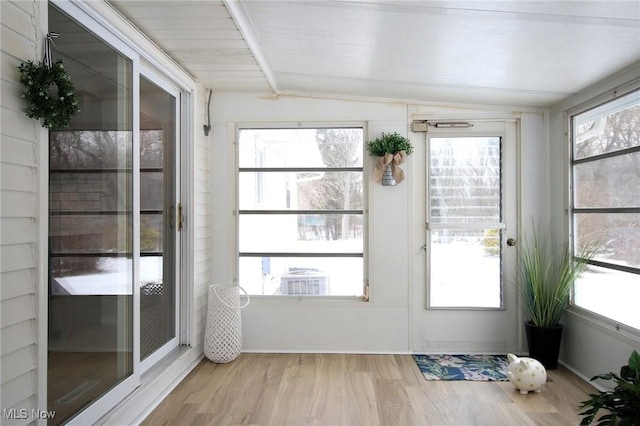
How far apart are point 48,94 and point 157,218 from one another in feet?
4.26

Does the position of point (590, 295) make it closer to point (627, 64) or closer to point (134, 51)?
point (627, 64)

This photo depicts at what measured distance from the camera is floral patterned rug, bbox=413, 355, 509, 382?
2855 mm

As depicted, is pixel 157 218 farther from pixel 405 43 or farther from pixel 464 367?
pixel 464 367

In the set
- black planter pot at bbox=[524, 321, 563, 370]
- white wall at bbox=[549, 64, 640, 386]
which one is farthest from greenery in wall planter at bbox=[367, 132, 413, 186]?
black planter pot at bbox=[524, 321, 563, 370]

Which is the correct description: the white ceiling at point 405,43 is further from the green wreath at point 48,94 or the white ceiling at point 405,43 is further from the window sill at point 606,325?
the window sill at point 606,325

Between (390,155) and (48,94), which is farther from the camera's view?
(390,155)

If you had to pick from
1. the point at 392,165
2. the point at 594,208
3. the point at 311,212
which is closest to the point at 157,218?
the point at 311,212

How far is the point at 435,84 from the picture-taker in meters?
2.97

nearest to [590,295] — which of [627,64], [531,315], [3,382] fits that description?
[531,315]

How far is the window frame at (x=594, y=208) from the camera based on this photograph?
97.1 inches

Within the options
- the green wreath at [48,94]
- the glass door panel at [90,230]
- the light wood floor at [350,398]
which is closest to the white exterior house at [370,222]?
the light wood floor at [350,398]

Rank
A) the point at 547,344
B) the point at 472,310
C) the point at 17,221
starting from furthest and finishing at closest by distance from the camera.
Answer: the point at 472,310, the point at 547,344, the point at 17,221

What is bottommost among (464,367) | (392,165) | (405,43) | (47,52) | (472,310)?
(464,367)

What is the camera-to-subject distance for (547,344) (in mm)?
2982
